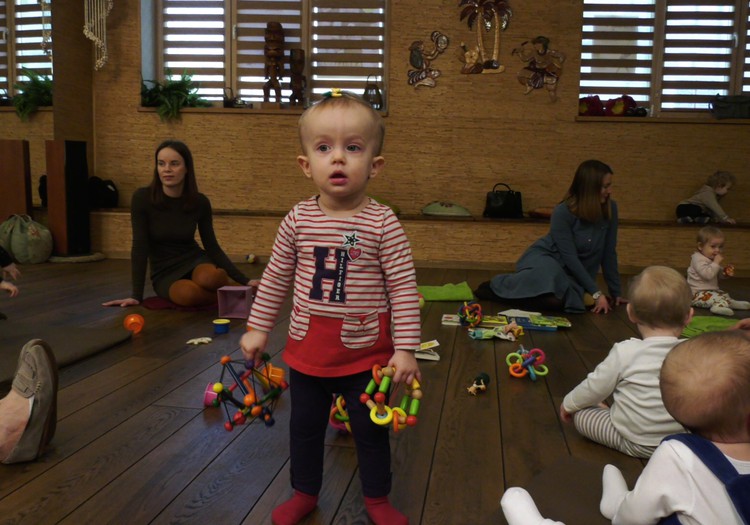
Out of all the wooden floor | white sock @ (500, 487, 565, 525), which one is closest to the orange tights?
the wooden floor

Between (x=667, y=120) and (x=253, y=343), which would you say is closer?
(x=253, y=343)

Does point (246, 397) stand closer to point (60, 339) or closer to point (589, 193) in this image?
point (60, 339)

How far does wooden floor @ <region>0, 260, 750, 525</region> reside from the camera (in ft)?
5.27

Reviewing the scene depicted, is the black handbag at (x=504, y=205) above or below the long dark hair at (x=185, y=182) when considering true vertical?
below

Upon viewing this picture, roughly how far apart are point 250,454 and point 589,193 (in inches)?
115

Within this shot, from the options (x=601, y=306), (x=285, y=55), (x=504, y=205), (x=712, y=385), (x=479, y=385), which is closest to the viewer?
(x=712, y=385)

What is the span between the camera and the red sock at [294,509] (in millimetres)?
1530

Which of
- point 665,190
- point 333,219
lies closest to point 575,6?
point 665,190

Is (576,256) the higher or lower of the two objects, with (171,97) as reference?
lower

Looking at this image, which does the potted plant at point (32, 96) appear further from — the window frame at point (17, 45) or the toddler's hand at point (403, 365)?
the toddler's hand at point (403, 365)

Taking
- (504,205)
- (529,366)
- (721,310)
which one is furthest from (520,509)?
(504,205)

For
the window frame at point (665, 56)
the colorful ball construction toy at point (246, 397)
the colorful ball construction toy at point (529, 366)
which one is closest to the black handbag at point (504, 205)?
the window frame at point (665, 56)

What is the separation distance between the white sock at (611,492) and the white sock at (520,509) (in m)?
0.16

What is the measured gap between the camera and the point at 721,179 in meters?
6.20
